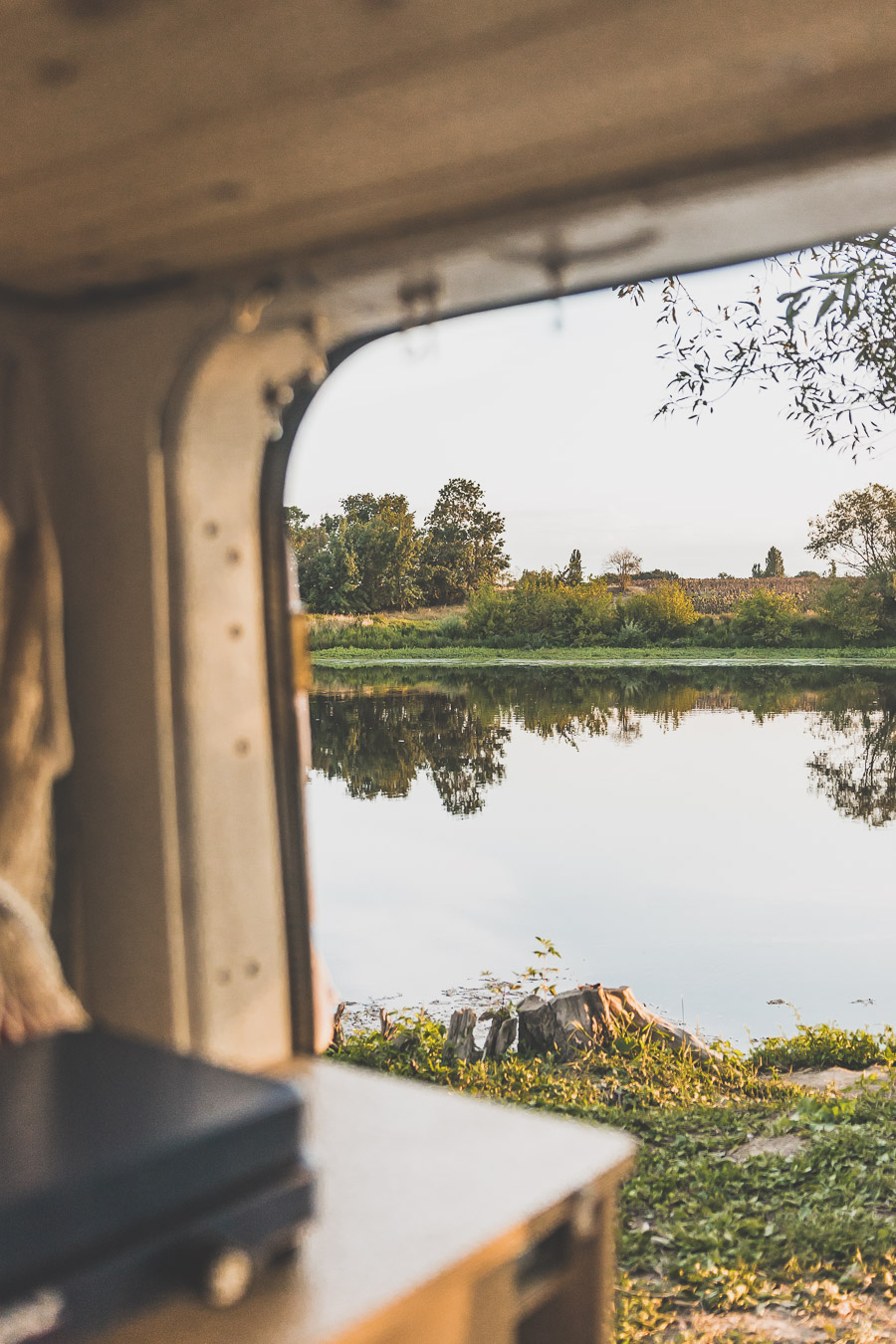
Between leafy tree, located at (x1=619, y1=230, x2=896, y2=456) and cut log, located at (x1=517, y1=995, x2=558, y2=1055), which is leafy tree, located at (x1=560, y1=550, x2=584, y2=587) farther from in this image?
leafy tree, located at (x1=619, y1=230, x2=896, y2=456)

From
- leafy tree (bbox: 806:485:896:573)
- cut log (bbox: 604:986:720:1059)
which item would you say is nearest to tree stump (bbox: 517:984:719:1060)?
cut log (bbox: 604:986:720:1059)

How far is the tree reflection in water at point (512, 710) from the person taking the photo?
57.7ft

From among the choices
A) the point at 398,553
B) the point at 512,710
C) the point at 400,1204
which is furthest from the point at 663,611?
the point at 400,1204

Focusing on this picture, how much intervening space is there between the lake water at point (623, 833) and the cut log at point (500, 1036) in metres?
1.56

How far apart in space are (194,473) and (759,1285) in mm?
3039

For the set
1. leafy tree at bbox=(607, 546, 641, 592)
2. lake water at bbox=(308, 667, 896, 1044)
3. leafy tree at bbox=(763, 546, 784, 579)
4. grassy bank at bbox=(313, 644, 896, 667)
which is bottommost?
lake water at bbox=(308, 667, 896, 1044)

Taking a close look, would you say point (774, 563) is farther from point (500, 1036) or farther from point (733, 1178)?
point (733, 1178)

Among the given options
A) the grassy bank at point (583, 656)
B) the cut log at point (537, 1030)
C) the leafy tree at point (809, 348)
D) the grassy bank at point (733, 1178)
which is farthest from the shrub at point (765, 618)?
the leafy tree at point (809, 348)

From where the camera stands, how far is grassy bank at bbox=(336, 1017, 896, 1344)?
3328 mm

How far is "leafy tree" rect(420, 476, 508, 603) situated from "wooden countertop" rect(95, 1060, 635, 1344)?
13.9 metres

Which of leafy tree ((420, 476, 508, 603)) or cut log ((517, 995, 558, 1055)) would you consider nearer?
cut log ((517, 995, 558, 1055))

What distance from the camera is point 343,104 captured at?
1.32 meters

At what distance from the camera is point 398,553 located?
14.9 meters

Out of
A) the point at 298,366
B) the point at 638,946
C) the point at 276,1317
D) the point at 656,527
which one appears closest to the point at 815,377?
the point at 298,366
